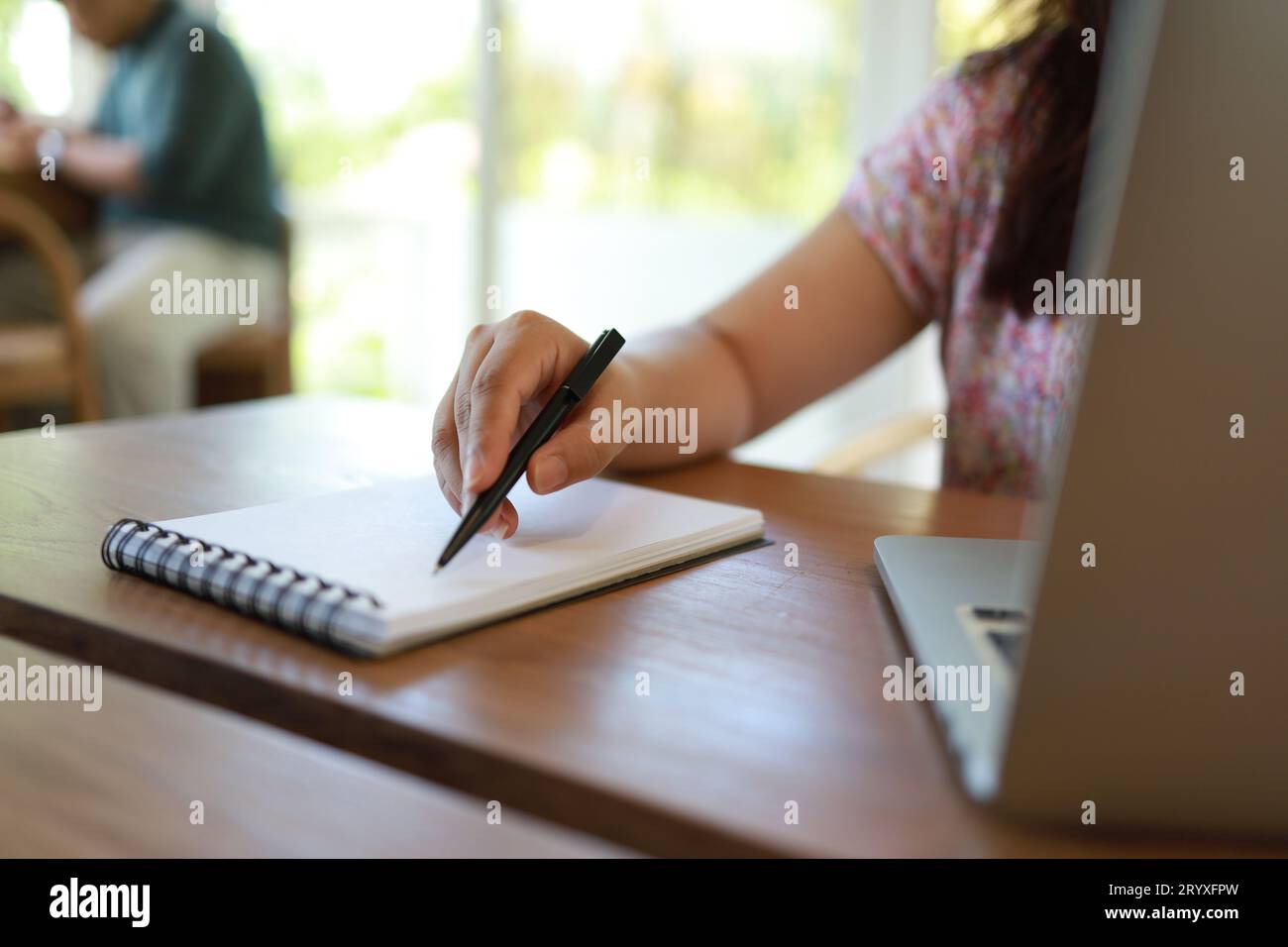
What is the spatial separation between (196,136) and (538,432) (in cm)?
220

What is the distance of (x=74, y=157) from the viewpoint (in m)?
2.42

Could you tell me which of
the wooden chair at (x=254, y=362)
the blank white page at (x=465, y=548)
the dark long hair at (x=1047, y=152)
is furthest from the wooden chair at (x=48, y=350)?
the dark long hair at (x=1047, y=152)

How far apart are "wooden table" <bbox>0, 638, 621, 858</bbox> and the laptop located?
167 mm

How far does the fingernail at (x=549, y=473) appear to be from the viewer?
57 cm

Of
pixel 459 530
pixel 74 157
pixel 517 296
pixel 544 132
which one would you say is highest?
pixel 544 132

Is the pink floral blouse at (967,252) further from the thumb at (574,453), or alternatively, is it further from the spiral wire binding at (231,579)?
the spiral wire binding at (231,579)

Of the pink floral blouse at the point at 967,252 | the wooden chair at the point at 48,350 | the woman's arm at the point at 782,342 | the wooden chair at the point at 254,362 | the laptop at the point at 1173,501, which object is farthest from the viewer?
the wooden chair at the point at 254,362

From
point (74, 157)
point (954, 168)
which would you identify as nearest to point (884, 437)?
point (954, 168)

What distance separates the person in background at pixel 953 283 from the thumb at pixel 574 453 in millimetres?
183

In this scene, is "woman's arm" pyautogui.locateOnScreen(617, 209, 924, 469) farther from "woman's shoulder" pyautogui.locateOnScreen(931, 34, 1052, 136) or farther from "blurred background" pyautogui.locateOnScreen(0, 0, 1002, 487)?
"blurred background" pyautogui.locateOnScreen(0, 0, 1002, 487)

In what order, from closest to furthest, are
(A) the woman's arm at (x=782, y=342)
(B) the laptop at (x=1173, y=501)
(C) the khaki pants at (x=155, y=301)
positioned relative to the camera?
1. (B) the laptop at (x=1173, y=501)
2. (A) the woman's arm at (x=782, y=342)
3. (C) the khaki pants at (x=155, y=301)
